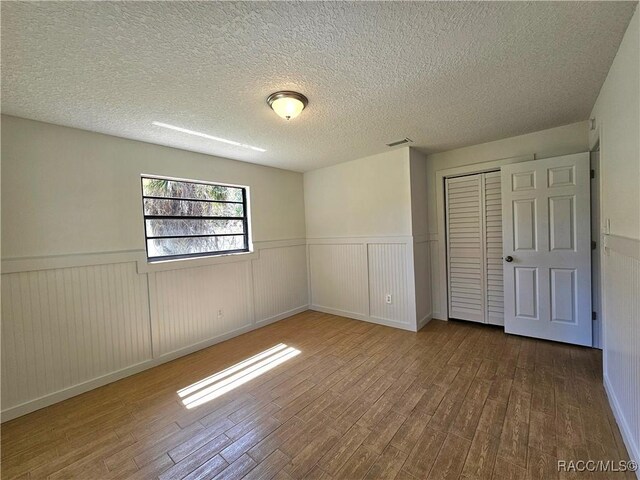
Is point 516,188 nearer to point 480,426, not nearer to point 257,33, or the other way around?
point 480,426

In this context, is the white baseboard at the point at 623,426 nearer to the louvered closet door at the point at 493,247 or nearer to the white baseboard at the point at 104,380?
the louvered closet door at the point at 493,247

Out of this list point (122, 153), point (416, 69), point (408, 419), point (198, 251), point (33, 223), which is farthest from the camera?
point (198, 251)

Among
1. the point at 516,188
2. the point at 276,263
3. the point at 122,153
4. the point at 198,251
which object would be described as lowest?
the point at 276,263

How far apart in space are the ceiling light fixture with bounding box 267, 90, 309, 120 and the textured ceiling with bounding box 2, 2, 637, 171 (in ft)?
0.22

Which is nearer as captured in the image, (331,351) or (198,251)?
(331,351)

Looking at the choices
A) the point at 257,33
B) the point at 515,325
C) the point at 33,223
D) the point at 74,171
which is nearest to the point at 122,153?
the point at 74,171

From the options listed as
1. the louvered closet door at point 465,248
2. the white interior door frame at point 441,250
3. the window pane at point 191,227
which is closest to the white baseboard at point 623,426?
the louvered closet door at point 465,248

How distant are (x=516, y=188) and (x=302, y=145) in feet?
8.37

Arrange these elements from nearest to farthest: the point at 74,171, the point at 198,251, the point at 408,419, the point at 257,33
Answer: the point at 257,33, the point at 408,419, the point at 74,171, the point at 198,251

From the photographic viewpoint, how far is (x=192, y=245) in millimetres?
3379

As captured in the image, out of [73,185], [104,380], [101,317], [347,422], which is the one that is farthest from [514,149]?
[104,380]

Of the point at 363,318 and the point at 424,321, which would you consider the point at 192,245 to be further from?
the point at 424,321

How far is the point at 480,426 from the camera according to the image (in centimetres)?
182

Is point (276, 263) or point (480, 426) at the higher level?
point (276, 263)
